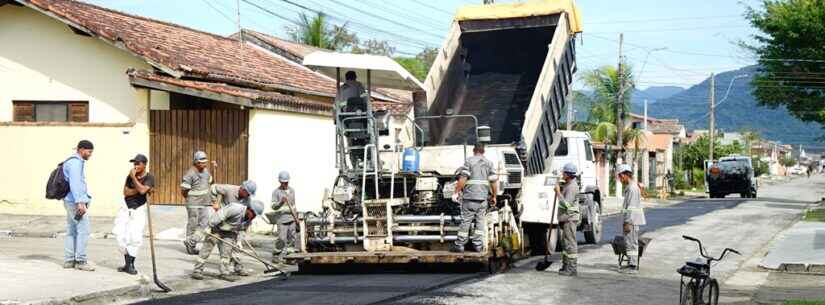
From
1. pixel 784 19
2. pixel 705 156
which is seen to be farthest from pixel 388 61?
pixel 705 156

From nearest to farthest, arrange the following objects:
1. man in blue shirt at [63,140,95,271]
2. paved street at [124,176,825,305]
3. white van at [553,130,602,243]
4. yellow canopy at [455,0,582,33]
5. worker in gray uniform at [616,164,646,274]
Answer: paved street at [124,176,825,305] → man in blue shirt at [63,140,95,271] → worker in gray uniform at [616,164,646,274] → yellow canopy at [455,0,582,33] → white van at [553,130,602,243]

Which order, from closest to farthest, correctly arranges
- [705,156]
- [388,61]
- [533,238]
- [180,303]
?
[180,303] → [388,61] → [533,238] → [705,156]

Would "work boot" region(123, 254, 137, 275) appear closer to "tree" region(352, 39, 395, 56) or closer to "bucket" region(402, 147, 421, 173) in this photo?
"bucket" region(402, 147, 421, 173)

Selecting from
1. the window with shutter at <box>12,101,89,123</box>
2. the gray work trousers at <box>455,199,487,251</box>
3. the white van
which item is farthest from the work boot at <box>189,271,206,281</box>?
the window with shutter at <box>12,101,89,123</box>

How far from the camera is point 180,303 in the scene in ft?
39.4

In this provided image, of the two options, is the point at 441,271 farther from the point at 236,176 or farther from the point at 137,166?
the point at 236,176

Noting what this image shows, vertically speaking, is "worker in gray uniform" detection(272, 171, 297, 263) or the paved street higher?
"worker in gray uniform" detection(272, 171, 297, 263)

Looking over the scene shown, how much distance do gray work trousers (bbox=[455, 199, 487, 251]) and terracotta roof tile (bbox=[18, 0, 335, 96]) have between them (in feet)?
31.1

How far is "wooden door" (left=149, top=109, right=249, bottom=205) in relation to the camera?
2205 centimetres

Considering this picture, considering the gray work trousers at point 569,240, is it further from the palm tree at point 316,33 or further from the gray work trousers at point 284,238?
the palm tree at point 316,33

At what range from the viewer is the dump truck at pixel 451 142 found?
14961mm

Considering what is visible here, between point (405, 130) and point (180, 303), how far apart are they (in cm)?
577

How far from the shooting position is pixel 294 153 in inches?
942

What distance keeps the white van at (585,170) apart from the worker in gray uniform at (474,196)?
4259 mm
